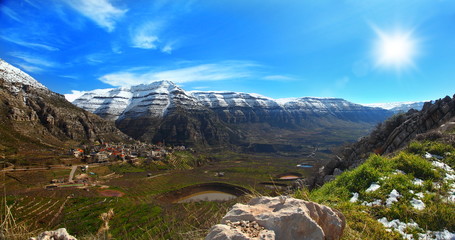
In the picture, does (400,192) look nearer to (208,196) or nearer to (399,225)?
(399,225)

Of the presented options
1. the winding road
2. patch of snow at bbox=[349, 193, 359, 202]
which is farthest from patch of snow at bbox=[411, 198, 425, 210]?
the winding road

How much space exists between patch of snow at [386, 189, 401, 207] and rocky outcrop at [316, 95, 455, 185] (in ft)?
31.9

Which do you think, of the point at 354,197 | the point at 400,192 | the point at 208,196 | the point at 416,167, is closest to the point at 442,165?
the point at 416,167

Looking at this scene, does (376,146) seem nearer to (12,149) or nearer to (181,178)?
(181,178)

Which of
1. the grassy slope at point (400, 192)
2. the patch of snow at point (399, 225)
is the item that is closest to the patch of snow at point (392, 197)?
the grassy slope at point (400, 192)

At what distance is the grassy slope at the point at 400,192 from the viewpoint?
478 centimetres

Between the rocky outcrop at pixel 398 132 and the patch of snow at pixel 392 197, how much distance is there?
31.9ft

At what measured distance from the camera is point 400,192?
248 inches

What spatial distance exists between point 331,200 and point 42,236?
734 cm

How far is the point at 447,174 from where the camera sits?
23.0ft

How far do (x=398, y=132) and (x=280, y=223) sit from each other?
20429 millimetres

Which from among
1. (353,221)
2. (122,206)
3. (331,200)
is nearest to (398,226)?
(353,221)

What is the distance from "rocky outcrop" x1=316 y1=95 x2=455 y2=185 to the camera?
1670 centimetres

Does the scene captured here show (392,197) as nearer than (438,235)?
No
